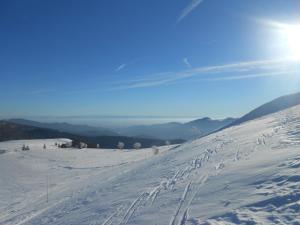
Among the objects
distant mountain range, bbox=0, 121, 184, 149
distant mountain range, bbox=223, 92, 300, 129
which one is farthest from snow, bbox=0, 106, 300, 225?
distant mountain range, bbox=0, 121, 184, 149

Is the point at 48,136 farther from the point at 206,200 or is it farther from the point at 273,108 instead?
the point at 206,200

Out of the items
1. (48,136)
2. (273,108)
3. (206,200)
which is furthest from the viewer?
(48,136)

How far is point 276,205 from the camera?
1085 centimetres

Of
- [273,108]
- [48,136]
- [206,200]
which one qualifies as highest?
[273,108]

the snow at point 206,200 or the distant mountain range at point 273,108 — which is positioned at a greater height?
the distant mountain range at point 273,108

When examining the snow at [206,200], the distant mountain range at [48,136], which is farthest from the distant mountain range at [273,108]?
the snow at [206,200]

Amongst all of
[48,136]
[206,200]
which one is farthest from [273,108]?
[48,136]

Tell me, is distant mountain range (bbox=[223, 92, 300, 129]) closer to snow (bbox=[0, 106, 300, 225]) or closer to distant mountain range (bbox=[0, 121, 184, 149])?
distant mountain range (bbox=[0, 121, 184, 149])

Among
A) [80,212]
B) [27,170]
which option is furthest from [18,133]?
[80,212]

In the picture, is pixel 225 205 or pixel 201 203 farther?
pixel 201 203

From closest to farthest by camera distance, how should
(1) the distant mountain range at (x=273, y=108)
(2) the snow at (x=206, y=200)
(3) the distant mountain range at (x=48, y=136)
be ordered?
(2) the snow at (x=206, y=200) < (1) the distant mountain range at (x=273, y=108) < (3) the distant mountain range at (x=48, y=136)

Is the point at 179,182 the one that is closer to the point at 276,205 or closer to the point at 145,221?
the point at 145,221

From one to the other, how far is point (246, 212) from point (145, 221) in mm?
3758

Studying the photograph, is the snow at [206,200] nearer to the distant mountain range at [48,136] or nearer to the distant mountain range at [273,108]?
the distant mountain range at [273,108]
